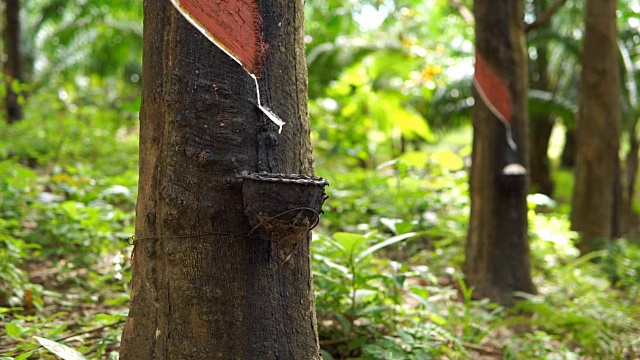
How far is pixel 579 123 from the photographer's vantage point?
24.0 feet

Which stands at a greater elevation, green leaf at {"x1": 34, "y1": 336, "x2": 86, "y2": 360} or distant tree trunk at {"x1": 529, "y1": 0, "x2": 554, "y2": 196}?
distant tree trunk at {"x1": 529, "y1": 0, "x2": 554, "y2": 196}

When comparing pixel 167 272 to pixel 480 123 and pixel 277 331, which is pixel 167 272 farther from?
pixel 480 123

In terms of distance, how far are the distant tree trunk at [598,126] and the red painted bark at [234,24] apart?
5.92 metres

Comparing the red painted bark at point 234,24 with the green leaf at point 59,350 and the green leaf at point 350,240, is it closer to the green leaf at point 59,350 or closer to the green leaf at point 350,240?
the green leaf at point 59,350

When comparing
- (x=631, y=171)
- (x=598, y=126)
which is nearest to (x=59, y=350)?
(x=598, y=126)

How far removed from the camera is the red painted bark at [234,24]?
2.01m

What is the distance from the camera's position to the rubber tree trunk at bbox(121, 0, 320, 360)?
1.99 metres

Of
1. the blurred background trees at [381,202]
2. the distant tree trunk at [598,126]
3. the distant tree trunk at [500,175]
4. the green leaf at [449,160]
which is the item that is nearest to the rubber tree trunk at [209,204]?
the blurred background trees at [381,202]

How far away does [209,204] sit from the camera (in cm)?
198

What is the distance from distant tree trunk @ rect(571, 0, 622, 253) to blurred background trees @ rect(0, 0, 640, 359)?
3 centimetres

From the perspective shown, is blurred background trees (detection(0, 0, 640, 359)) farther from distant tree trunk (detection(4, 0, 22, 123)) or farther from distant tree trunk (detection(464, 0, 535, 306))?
distant tree trunk (detection(464, 0, 535, 306))

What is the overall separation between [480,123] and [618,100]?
302 cm

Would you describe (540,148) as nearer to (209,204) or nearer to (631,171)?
(631,171)

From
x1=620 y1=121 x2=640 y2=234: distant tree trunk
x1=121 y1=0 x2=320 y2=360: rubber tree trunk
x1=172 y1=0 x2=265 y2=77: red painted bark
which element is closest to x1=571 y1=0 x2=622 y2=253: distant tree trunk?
x1=121 y1=0 x2=320 y2=360: rubber tree trunk
